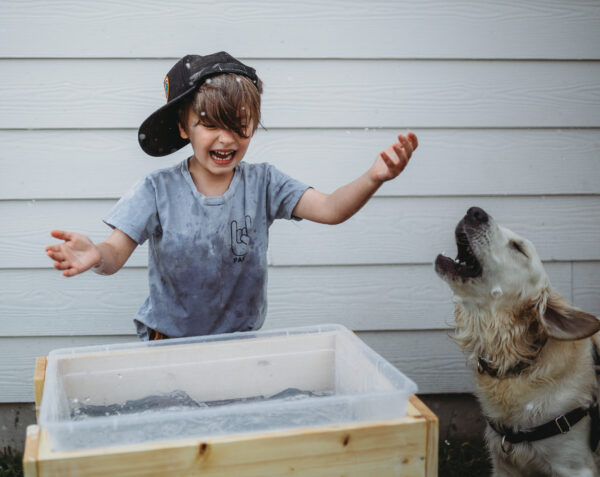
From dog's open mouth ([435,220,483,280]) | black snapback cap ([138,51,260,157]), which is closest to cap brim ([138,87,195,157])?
black snapback cap ([138,51,260,157])

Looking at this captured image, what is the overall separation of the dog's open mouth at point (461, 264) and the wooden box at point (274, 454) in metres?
0.90

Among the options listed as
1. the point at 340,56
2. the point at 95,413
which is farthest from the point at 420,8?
the point at 95,413

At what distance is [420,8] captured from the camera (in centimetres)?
280

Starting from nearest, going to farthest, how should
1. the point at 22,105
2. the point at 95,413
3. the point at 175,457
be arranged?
the point at 175,457 → the point at 95,413 → the point at 22,105

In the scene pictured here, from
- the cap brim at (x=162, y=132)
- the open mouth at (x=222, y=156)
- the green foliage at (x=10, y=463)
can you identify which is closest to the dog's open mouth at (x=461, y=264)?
the open mouth at (x=222, y=156)

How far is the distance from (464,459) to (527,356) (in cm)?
112

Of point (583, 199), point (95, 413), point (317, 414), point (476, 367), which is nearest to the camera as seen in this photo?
point (317, 414)

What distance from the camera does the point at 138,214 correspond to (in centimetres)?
196

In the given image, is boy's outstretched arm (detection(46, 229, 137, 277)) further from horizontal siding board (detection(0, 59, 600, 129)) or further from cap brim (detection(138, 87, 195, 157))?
horizontal siding board (detection(0, 59, 600, 129))

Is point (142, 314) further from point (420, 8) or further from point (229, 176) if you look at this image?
point (420, 8)

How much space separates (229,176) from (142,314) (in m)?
0.61

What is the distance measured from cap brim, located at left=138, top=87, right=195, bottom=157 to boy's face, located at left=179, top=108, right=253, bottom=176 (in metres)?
0.09

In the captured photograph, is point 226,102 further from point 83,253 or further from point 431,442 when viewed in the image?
point 431,442

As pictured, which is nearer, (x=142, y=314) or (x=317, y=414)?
(x=317, y=414)
